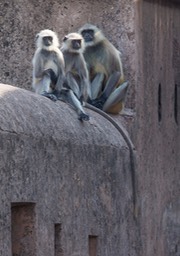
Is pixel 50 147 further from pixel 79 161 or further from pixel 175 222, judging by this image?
pixel 175 222

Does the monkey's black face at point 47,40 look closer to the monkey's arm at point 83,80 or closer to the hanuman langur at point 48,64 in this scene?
the hanuman langur at point 48,64

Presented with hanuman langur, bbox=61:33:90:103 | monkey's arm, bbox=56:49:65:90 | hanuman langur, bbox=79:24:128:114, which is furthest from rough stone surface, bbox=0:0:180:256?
hanuman langur, bbox=61:33:90:103

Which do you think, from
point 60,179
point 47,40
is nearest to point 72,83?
point 47,40

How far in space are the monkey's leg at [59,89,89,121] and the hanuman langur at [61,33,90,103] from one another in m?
0.80

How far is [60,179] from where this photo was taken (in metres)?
11.8

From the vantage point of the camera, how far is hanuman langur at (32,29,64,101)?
13781 mm

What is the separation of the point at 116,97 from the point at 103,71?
67cm

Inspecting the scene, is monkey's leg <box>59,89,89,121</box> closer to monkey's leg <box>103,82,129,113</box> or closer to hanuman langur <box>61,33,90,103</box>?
hanuman langur <box>61,33,90,103</box>

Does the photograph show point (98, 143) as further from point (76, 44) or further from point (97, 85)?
point (97, 85)

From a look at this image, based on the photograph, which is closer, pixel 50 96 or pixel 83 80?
pixel 50 96

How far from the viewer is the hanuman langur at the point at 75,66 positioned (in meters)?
14.5

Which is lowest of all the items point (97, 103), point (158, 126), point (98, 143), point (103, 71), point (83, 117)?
point (98, 143)

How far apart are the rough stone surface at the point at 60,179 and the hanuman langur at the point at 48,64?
46cm

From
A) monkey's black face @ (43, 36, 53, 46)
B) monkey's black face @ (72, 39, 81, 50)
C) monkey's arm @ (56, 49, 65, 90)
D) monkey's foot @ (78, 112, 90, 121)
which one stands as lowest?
monkey's foot @ (78, 112, 90, 121)
